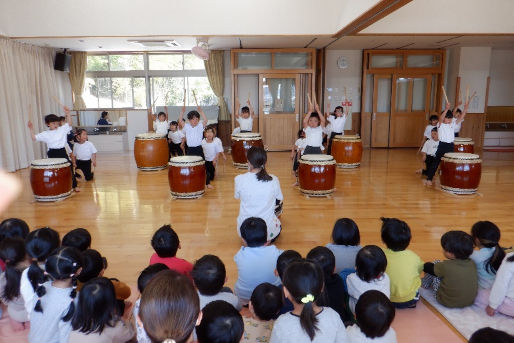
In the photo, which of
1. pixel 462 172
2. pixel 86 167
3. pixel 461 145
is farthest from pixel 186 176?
pixel 461 145

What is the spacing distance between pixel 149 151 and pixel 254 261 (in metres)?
4.89

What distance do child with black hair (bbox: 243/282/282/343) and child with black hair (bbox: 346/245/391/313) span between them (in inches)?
16.9

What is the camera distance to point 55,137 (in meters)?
5.38

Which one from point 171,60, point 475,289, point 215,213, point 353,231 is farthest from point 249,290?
point 171,60

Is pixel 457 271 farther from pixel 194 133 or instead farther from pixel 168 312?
pixel 194 133

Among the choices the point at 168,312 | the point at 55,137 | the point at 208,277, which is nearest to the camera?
the point at 168,312

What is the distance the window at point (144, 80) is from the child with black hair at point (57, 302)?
881 centimetres

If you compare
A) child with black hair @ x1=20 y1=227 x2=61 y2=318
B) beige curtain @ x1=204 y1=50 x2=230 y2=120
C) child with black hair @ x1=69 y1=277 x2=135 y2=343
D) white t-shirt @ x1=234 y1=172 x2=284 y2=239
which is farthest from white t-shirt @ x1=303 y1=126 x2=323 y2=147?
beige curtain @ x1=204 y1=50 x2=230 y2=120

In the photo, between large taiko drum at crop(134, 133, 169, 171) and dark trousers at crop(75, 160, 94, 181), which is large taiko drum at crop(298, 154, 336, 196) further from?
dark trousers at crop(75, 160, 94, 181)

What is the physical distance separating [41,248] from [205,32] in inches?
218

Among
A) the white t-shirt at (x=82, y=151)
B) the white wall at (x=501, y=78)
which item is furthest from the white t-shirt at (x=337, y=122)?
the white wall at (x=501, y=78)

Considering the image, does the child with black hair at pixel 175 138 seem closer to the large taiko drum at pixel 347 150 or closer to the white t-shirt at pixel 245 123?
the white t-shirt at pixel 245 123

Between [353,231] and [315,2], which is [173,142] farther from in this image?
[353,231]

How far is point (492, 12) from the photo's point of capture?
21.4ft
